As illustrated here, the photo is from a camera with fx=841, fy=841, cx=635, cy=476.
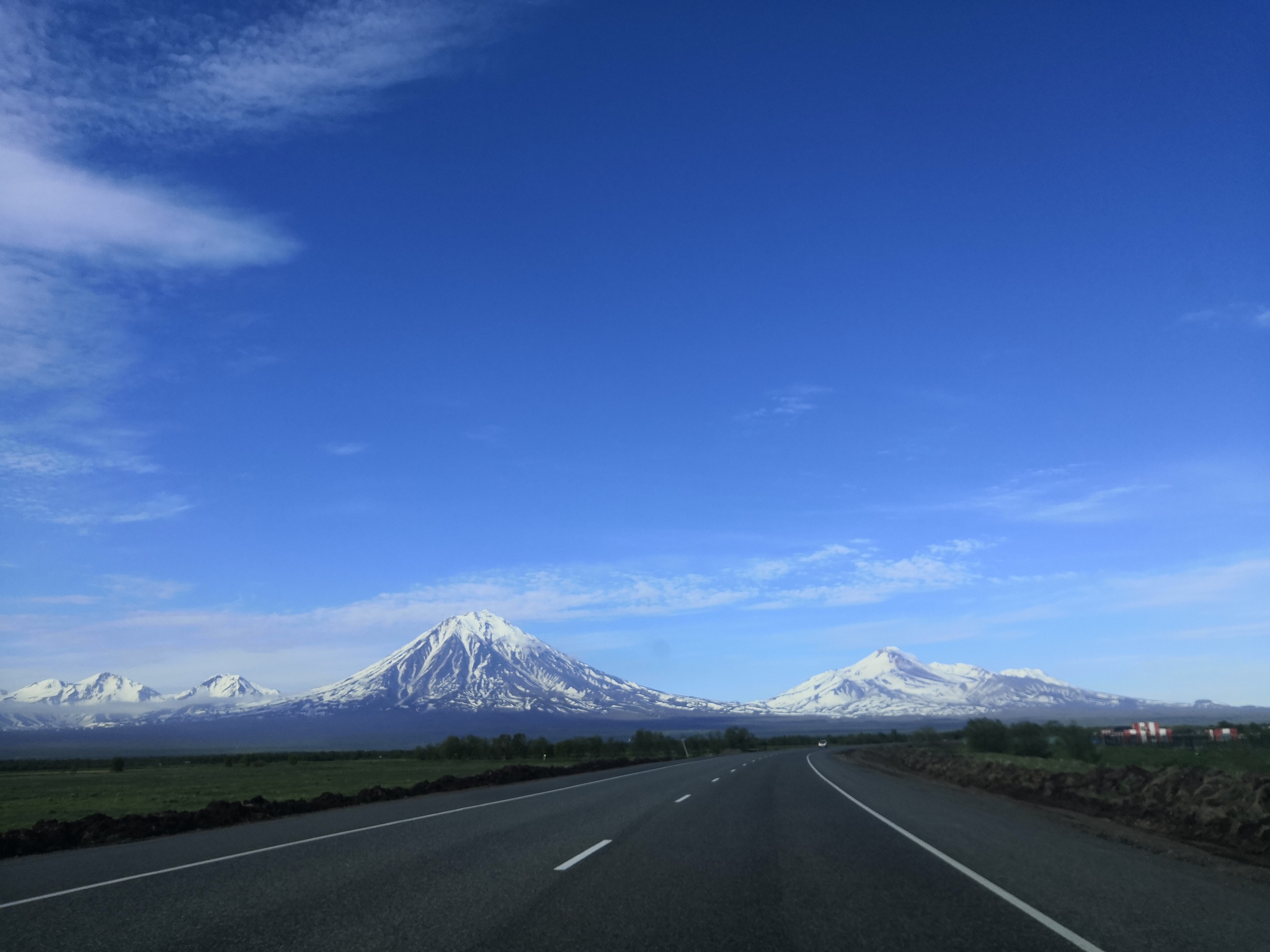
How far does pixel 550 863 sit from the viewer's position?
32.1ft

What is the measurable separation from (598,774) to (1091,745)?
28.9 metres

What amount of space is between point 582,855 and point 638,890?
2.44 metres

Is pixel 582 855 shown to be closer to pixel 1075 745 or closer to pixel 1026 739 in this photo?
pixel 1075 745

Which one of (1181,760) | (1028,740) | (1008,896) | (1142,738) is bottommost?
(1142,738)

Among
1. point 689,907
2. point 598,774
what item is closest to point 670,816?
point 689,907

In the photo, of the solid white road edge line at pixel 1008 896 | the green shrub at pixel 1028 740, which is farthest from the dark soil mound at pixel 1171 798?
the green shrub at pixel 1028 740

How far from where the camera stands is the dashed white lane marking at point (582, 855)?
9.55m

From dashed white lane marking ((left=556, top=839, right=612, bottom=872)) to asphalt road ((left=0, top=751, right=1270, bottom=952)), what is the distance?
0.07 meters

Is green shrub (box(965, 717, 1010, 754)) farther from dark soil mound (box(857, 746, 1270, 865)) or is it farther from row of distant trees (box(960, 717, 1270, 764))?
dark soil mound (box(857, 746, 1270, 865))

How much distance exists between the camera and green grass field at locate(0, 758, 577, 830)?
2838cm

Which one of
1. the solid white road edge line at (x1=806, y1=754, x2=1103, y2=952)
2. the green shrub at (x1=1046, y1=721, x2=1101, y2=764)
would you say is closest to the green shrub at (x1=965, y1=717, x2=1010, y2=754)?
the green shrub at (x1=1046, y1=721, x2=1101, y2=764)

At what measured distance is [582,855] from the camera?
10.5 m

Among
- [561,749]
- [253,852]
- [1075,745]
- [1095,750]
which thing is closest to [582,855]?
[253,852]

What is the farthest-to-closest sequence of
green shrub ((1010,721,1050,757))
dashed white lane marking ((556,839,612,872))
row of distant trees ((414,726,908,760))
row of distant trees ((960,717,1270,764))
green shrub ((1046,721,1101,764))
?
row of distant trees ((414,726,908,760)) → green shrub ((1010,721,1050,757)) → row of distant trees ((960,717,1270,764)) → green shrub ((1046,721,1101,764)) → dashed white lane marking ((556,839,612,872))
